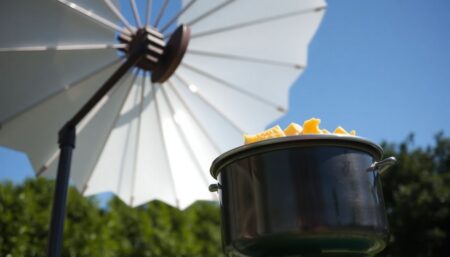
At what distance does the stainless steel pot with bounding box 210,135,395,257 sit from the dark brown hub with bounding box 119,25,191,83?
180 centimetres

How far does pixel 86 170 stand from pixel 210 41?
1585 millimetres

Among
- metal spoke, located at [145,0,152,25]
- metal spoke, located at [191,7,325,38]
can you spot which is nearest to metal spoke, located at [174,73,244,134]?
metal spoke, located at [191,7,325,38]

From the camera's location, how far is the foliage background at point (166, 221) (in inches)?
349

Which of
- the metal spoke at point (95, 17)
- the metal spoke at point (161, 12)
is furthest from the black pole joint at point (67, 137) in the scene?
the metal spoke at point (161, 12)

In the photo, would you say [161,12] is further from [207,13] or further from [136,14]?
[207,13]

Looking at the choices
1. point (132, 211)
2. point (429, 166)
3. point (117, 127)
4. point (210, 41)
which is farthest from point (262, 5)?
point (429, 166)

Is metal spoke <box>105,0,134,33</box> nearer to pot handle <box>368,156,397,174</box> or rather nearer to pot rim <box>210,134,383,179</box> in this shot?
pot rim <box>210,134,383,179</box>

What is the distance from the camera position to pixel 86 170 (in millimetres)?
4062

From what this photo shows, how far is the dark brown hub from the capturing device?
3084 millimetres

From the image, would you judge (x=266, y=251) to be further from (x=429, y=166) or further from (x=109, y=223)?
(x=429, y=166)

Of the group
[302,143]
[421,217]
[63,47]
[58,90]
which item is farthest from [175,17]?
[421,217]

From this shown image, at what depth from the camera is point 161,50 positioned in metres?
3.19

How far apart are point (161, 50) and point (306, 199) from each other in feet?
7.12

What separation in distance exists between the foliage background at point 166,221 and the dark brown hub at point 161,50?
3.43 metres
